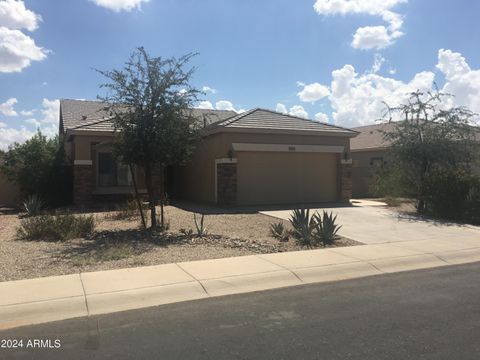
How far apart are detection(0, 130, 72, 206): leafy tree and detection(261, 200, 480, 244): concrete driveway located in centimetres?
867

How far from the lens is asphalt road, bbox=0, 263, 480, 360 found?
479 cm

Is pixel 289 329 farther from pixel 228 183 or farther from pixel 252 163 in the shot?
pixel 252 163

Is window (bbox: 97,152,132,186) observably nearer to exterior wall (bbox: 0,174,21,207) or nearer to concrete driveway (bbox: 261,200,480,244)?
exterior wall (bbox: 0,174,21,207)

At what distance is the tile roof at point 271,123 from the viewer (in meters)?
18.9

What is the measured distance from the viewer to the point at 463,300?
6.70 m

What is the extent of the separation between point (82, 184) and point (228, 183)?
5.80 meters

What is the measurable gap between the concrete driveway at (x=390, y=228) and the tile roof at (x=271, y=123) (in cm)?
391

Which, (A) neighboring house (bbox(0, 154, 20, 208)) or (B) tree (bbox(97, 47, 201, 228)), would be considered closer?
(B) tree (bbox(97, 47, 201, 228))

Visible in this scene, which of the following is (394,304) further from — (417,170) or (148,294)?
(417,170)

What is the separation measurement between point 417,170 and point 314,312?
13455 mm

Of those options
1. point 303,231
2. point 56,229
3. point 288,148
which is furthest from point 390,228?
point 56,229

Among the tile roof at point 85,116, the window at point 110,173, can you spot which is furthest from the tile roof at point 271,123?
the window at point 110,173

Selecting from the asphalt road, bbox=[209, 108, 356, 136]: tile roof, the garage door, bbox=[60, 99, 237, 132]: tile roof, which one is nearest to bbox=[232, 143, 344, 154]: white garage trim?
the garage door

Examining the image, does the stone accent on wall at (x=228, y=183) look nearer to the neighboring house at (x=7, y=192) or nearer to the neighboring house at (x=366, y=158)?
the neighboring house at (x=366, y=158)
